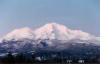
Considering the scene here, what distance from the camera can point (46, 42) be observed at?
134 meters

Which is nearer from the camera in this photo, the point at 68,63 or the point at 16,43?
the point at 68,63

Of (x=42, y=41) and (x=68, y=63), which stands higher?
(x=42, y=41)

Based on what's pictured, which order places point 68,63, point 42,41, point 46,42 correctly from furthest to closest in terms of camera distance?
point 42,41, point 46,42, point 68,63

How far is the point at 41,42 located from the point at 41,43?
70.6 inches

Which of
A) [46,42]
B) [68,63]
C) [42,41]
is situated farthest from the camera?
[42,41]

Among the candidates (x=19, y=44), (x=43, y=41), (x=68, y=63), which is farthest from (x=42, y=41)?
(x=68, y=63)

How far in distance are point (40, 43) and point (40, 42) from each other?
143cm

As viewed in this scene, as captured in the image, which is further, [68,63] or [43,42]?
[43,42]

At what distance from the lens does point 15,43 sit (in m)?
141

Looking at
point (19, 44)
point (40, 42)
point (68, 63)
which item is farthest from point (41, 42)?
point (68, 63)

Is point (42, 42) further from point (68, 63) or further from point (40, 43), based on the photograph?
point (68, 63)

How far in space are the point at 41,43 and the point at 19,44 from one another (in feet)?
34.7

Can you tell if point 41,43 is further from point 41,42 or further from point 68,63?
point 68,63

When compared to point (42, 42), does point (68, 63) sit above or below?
below
